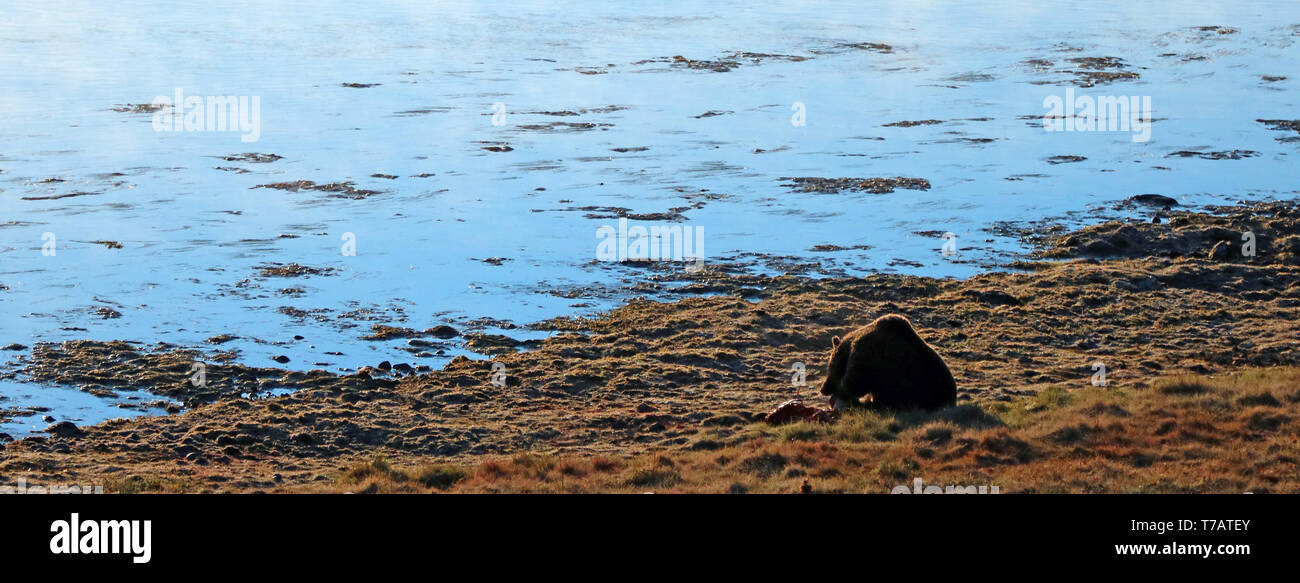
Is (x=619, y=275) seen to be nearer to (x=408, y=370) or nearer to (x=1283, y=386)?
(x=408, y=370)

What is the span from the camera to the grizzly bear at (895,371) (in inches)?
512

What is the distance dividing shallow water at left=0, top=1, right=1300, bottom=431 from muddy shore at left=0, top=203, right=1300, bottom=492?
1.14 m

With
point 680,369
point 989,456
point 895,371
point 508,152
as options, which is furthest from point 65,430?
point 508,152

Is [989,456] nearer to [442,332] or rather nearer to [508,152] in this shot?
[442,332]

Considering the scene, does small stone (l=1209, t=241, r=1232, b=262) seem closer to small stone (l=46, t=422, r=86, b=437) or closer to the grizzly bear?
the grizzly bear

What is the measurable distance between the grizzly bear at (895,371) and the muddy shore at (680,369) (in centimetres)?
44

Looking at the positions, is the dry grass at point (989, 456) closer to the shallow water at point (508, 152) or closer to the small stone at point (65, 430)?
the small stone at point (65, 430)

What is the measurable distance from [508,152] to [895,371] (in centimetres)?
2354

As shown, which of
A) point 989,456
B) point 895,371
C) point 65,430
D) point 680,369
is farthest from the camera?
point 680,369

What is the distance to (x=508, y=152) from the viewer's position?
116ft

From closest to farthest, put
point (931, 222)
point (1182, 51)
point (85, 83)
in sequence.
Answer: point (931, 222), point (85, 83), point (1182, 51)
